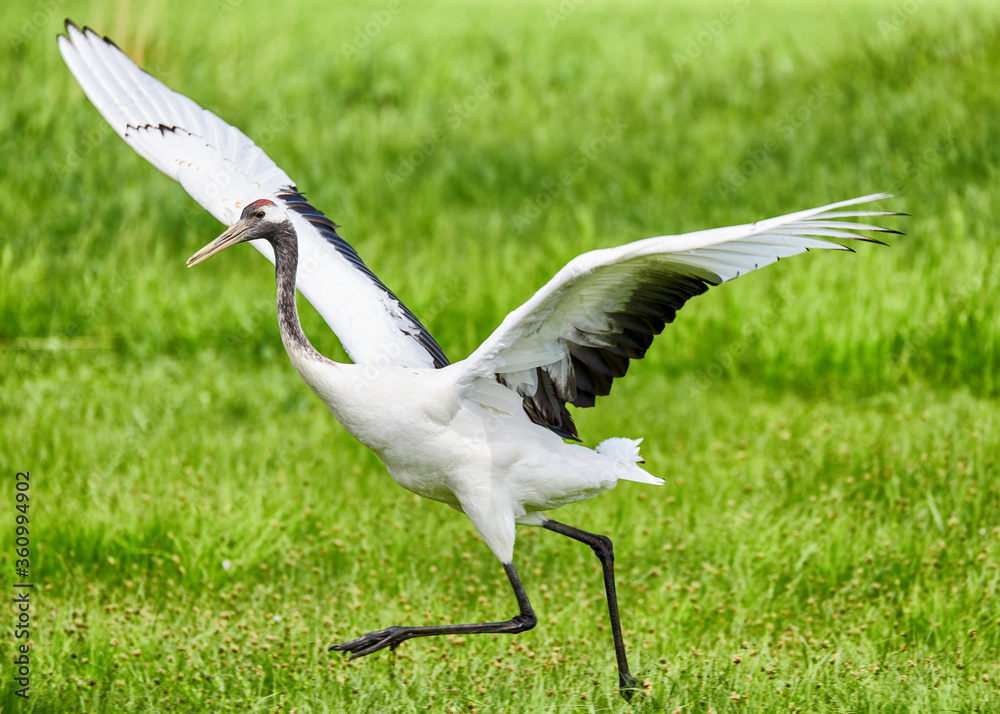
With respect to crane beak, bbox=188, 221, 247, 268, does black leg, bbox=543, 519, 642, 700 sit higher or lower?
lower

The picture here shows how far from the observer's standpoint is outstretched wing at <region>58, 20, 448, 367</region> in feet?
16.3

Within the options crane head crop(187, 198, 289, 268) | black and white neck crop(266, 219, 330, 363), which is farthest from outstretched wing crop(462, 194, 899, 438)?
crane head crop(187, 198, 289, 268)

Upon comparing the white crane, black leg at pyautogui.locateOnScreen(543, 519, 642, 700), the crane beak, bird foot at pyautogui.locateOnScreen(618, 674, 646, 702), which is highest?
the crane beak

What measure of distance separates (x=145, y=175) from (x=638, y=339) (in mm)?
7109

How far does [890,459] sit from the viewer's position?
623 centimetres

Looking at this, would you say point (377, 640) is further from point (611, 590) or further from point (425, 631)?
point (611, 590)

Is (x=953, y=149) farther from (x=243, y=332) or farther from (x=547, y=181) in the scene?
(x=243, y=332)

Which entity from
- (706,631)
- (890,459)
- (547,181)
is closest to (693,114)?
(547,181)

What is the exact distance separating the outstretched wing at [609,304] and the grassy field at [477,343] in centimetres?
108

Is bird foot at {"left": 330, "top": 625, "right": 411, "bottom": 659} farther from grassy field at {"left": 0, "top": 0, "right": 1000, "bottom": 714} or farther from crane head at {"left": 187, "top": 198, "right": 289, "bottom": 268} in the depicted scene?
crane head at {"left": 187, "top": 198, "right": 289, "bottom": 268}

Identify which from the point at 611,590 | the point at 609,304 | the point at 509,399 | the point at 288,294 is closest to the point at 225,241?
the point at 288,294

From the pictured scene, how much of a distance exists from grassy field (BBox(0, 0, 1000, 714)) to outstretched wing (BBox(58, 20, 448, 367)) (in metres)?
1.18

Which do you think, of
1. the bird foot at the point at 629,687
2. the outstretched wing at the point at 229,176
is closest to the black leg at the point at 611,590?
the bird foot at the point at 629,687

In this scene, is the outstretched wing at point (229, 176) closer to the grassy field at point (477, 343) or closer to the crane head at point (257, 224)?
the crane head at point (257, 224)
